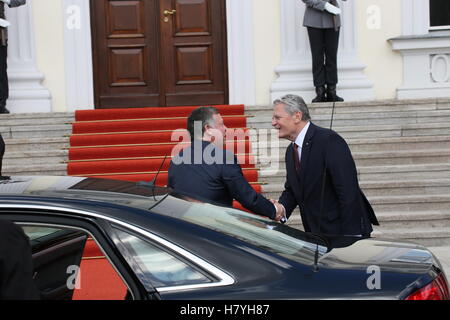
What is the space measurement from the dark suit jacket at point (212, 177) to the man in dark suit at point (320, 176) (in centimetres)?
38

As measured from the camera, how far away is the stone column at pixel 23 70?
33.4ft

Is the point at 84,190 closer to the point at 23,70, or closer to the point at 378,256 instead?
the point at 378,256

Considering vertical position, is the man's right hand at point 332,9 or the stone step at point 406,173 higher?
the man's right hand at point 332,9

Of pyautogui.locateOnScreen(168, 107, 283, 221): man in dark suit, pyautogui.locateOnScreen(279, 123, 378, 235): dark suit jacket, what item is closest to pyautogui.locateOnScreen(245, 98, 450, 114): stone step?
→ pyautogui.locateOnScreen(279, 123, 378, 235): dark suit jacket

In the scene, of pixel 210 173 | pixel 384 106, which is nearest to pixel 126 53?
pixel 384 106

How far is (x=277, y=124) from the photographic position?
5035 mm

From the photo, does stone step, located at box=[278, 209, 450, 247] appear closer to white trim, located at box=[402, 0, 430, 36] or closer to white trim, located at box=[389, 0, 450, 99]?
white trim, located at box=[389, 0, 450, 99]

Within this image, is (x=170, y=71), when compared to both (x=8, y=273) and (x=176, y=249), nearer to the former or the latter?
(x=176, y=249)

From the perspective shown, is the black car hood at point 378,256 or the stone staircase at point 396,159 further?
the stone staircase at point 396,159

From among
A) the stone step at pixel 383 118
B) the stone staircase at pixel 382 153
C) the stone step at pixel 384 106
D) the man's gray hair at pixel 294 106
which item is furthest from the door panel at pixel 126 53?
the man's gray hair at pixel 294 106

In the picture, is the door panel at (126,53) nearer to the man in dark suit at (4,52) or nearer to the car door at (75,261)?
Result: the man in dark suit at (4,52)

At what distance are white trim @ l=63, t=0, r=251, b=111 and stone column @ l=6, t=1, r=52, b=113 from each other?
40 centimetres

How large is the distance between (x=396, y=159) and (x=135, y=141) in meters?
3.12

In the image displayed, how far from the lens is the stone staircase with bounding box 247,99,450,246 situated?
26.1 feet
